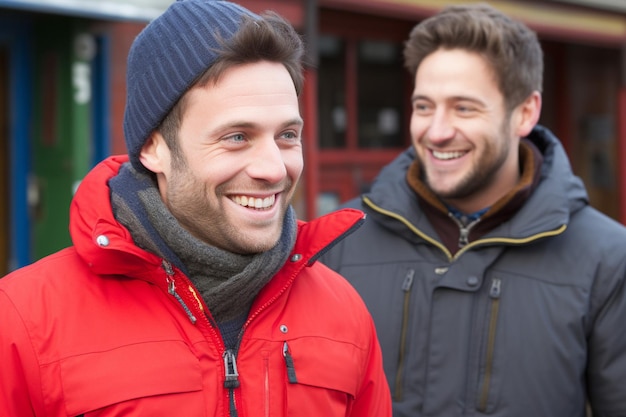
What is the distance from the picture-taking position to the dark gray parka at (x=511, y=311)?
7.98ft

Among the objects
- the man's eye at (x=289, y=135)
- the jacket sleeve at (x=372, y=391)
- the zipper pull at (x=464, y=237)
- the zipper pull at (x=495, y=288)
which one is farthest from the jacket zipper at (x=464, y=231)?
the man's eye at (x=289, y=135)

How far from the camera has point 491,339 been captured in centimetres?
249

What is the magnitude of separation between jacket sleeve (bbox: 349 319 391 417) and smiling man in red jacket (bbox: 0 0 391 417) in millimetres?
84

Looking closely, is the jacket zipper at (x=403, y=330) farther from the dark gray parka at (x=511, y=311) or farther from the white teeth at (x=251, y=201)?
the white teeth at (x=251, y=201)

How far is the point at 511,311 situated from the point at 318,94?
5.02m

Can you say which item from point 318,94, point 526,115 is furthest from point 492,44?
point 318,94

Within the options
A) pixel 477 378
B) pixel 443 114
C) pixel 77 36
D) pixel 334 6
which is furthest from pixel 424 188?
pixel 334 6

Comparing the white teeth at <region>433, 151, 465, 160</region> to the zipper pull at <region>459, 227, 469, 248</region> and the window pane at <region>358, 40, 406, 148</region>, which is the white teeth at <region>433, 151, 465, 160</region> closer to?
the zipper pull at <region>459, 227, 469, 248</region>

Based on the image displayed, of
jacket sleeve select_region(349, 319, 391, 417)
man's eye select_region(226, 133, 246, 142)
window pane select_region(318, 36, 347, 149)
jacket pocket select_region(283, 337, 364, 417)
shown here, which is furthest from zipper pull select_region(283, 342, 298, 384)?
window pane select_region(318, 36, 347, 149)

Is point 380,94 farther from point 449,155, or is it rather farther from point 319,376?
point 319,376

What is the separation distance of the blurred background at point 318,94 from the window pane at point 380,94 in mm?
10

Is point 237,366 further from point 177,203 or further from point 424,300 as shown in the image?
point 424,300

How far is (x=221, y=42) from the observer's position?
1752mm

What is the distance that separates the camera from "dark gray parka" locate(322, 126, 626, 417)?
7.98 ft
